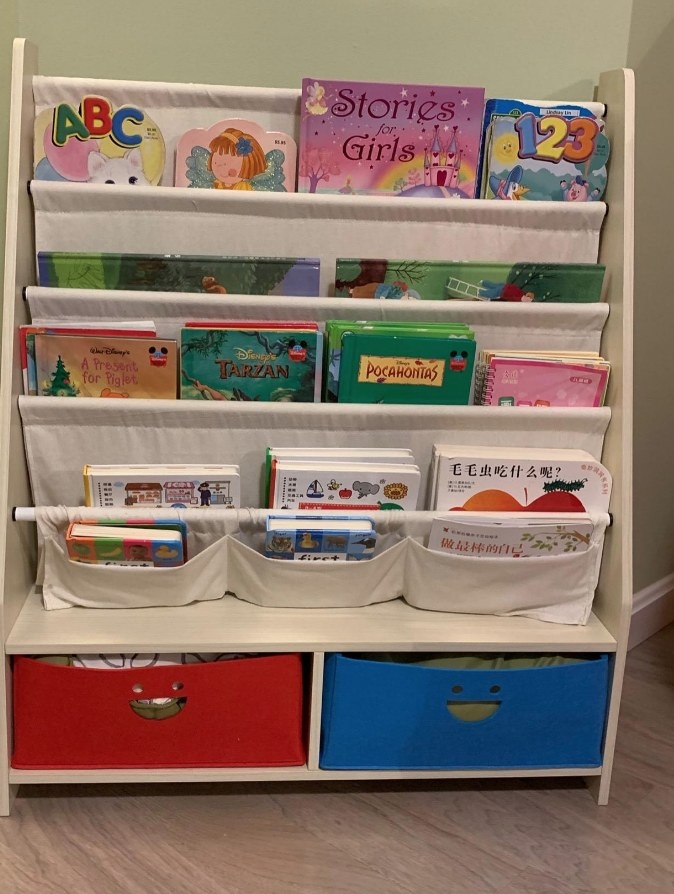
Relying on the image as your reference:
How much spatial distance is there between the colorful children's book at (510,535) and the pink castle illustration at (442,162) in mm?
593

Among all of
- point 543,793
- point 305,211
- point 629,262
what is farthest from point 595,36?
point 543,793

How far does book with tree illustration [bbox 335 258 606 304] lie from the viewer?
1.53 meters

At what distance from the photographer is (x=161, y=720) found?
Result: 1487 millimetres

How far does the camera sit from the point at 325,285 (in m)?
1.60

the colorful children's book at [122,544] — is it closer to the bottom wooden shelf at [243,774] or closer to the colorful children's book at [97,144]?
the bottom wooden shelf at [243,774]

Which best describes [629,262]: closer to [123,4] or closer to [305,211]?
[305,211]

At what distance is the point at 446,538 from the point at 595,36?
97 cm

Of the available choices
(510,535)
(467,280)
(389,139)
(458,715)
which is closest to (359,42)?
(389,139)

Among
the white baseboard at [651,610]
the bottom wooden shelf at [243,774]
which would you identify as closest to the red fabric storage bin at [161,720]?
the bottom wooden shelf at [243,774]

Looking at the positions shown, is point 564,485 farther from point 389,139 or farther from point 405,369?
point 389,139

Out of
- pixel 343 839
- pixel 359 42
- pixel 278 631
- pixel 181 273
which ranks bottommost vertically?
pixel 343 839

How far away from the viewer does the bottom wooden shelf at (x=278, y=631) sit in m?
1.44

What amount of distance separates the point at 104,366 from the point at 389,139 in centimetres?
63

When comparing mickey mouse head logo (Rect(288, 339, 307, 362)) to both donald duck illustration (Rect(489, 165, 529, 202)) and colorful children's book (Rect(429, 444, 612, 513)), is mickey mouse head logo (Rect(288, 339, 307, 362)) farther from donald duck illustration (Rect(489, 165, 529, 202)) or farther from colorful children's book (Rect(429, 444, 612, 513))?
donald duck illustration (Rect(489, 165, 529, 202))
